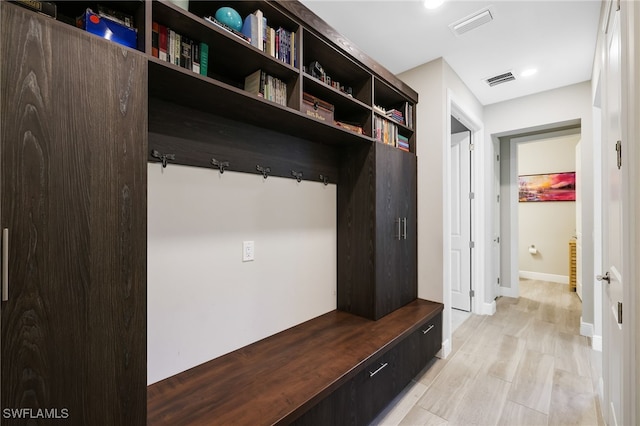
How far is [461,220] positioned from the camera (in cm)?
353

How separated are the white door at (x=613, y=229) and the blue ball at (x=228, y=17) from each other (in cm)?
176

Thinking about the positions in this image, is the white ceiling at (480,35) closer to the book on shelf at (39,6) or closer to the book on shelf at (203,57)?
the book on shelf at (203,57)

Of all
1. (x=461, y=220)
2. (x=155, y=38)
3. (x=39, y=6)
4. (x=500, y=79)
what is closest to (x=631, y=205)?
(x=155, y=38)

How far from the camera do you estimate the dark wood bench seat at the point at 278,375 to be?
1.12 meters

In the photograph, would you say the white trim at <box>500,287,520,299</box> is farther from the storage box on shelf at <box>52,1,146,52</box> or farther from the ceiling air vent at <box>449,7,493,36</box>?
the storage box on shelf at <box>52,1,146,52</box>

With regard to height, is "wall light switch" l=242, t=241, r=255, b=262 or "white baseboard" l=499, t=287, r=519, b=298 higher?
"wall light switch" l=242, t=241, r=255, b=262

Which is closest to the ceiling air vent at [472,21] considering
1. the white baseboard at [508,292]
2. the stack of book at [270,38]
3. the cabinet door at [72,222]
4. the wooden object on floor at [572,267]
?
the stack of book at [270,38]

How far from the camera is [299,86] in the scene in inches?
61.3

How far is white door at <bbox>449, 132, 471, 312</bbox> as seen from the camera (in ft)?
11.5

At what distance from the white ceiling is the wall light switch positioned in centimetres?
164

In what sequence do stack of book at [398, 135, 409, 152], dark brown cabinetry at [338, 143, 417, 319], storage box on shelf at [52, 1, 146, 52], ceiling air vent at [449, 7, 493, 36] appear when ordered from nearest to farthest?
storage box on shelf at [52, 1, 146, 52] → ceiling air vent at [449, 7, 493, 36] → dark brown cabinetry at [338, 143, 417, 319] → stack of book at [398, 135, 409, 152]

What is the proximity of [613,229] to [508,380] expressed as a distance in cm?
141

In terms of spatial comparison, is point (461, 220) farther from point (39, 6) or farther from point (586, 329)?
point (39, 6)

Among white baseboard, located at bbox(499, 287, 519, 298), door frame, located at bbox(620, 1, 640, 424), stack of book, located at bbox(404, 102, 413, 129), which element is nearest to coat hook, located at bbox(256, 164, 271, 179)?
stack of book, located at bbox(404, 102, 413, 129)
